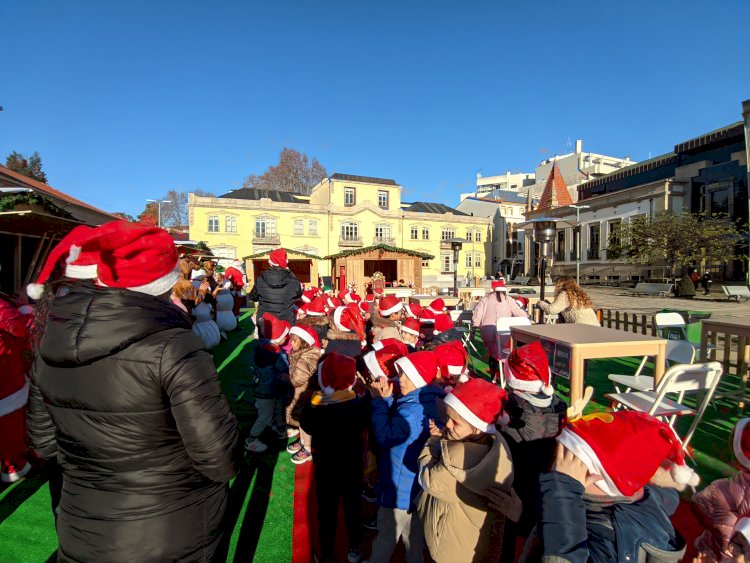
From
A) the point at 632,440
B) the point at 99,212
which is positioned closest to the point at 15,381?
the point at 632,440

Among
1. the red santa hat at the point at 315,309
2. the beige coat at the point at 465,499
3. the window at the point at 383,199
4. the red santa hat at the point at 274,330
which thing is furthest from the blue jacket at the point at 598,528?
the window at the point at 383,199

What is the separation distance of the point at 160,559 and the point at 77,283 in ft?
3.62

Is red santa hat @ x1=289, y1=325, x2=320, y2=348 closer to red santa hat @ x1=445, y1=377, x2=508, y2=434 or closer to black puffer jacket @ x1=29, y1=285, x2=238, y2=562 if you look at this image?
red santa hat @ x1=445, y1=377, x2=508, y2=434

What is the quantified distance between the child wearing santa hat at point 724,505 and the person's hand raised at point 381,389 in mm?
1727

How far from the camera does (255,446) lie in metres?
4.04

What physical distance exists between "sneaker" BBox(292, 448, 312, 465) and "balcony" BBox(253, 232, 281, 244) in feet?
110

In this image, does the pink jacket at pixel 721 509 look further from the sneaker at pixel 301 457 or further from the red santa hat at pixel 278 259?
the red santa hat at pixel 278 259

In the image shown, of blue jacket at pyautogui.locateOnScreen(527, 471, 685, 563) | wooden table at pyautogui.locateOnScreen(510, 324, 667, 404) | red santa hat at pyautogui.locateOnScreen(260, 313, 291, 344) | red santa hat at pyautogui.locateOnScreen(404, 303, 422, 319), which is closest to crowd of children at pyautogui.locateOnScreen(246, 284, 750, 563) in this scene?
blue jacket at pyautogui.locateOnScreen(527, 471, 685, 563)

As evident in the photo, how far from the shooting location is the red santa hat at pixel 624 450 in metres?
1.45

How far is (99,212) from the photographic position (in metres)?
20.1

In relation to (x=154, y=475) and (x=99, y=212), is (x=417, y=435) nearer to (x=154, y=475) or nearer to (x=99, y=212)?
(x=154, y=475)

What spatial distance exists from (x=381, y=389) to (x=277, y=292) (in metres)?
3.25

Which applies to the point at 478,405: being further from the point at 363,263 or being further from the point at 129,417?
the point at 363,263

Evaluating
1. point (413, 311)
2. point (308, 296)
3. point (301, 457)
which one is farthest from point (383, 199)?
point (301, 457)
